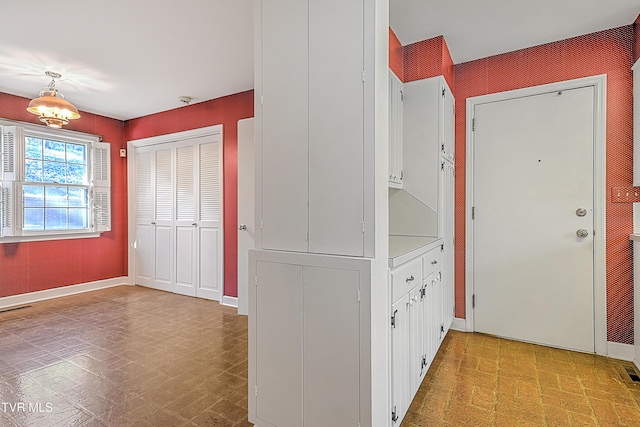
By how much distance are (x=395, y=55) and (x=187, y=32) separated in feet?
5.82

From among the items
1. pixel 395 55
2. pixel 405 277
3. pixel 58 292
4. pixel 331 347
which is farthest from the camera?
pixel 58 292

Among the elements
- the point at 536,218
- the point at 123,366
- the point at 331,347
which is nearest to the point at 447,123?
the point at 536,218

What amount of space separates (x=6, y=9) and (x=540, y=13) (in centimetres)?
402

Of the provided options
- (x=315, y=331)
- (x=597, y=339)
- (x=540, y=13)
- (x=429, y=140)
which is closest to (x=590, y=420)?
(x=597, y=339)

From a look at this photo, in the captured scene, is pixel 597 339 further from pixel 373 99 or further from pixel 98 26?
→ pixel 98 26

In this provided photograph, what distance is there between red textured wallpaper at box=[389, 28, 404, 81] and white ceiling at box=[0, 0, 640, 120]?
0.19 feet

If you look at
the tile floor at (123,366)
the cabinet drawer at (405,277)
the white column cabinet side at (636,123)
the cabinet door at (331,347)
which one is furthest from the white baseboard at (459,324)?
the cabinet door at (331,347)

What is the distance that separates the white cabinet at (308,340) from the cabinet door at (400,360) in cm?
28

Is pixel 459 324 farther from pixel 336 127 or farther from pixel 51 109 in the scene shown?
pixel 51 109

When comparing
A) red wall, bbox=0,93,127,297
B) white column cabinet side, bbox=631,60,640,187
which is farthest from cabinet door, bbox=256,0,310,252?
red wall, bbox=0,93,127,297

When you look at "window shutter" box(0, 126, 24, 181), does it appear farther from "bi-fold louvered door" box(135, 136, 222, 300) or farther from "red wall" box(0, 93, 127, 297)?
"bi-fold louvered door" box(135, 136, 222, 300)

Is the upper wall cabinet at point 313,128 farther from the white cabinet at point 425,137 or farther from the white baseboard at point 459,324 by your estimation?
the white baseboard at point 459,324

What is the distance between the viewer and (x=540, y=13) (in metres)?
2.44

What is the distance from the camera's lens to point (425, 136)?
9.02 ft
